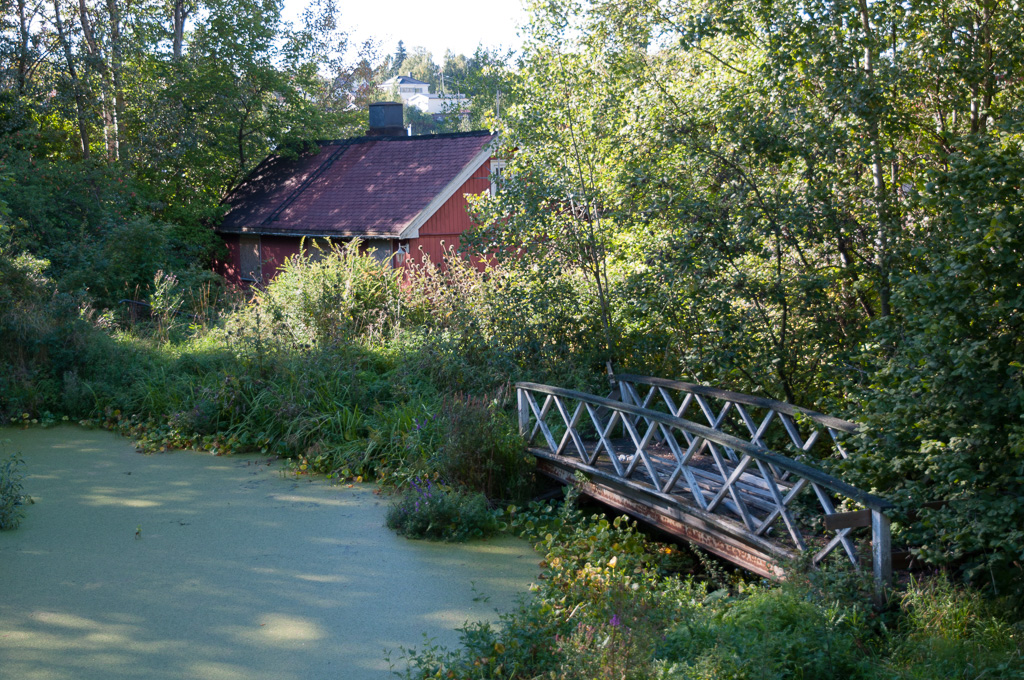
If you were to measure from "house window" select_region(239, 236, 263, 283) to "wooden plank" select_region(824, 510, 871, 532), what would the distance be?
19572 mm

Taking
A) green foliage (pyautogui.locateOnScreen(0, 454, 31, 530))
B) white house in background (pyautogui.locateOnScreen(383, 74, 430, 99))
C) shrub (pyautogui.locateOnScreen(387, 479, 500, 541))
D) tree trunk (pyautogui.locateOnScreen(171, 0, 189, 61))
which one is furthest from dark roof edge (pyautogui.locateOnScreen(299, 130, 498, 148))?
white house in background (pyautogui.locateOnScreen(383, 74, 430, 99))

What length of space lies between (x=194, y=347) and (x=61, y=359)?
191cm

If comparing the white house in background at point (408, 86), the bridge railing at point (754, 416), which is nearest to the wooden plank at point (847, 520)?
the bridge railing at point (754, 416)

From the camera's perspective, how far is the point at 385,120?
2527cm

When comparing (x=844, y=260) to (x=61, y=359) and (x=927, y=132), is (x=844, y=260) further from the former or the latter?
(x=61, y=359)

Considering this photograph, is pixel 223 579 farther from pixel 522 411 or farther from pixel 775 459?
pixel 775 459

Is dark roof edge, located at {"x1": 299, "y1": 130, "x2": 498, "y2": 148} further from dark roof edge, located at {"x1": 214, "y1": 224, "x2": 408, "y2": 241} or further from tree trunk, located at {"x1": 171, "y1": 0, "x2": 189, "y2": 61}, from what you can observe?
tree trunk, located at {"x1": 171, "y1": 0, "x2": 189, "y2": 61}

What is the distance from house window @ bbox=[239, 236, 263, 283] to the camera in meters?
22.4

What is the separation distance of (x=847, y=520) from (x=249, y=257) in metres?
20.6

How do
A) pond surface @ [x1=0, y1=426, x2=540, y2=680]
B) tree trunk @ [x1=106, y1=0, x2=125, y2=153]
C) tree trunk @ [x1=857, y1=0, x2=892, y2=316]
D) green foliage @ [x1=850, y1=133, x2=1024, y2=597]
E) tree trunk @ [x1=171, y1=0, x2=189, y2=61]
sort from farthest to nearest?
tree trunk @ [x1=171, y1=0, x2=189, y2=61] < tree trunk @ [x1=106, y1=0, x2=125, y2=153] < tree trunk @ [x1=857, y1=0, x2=892, y2=316] < pond surface @ [x1=0, y1=426, x2=540, y2=680] < green foliage @ [x1=850, y1=133, x2=1024, y2=597]

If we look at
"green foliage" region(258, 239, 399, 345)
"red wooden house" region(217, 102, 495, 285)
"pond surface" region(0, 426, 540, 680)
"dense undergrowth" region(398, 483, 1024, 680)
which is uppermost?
"red wooden house" region(217, 102, 495, 285)

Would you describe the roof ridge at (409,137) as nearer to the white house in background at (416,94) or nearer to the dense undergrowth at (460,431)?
the dense undergrowth at (460,431)

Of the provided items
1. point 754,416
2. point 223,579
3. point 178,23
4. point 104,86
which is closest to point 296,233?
point 104,86

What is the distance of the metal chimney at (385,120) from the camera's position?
25.1 m
